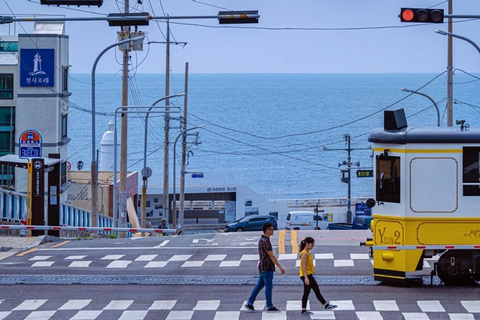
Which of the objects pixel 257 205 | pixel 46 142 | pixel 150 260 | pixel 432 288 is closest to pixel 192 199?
pixel 257 205

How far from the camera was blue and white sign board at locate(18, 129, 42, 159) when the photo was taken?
28172 millimetres

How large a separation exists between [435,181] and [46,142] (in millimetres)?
36018

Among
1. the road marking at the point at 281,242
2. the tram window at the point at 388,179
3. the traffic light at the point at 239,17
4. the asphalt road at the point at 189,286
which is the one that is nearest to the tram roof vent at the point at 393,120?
the tram window at the point at 388,179

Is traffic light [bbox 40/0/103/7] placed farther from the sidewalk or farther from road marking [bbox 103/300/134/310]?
the sidewalk

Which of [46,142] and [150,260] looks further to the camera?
[46,142]

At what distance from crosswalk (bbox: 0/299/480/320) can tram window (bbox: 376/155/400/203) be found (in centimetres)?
248

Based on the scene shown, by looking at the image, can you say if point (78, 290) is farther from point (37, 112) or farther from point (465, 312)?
point (37, 112)

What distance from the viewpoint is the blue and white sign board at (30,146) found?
1109 inches

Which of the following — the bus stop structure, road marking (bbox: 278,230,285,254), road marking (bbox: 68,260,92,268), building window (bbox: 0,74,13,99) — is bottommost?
road marking (bbox: 68,260,92,268)

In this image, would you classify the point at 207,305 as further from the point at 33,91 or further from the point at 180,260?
the point at 33,91

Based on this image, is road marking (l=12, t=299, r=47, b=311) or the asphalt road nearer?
the asphalt road

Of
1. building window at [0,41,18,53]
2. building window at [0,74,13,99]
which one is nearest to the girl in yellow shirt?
building window at [0,74,13,99]

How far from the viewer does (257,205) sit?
7800 centimetres

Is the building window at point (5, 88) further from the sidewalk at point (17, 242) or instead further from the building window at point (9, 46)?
the sidewalk at point (17, 242)
